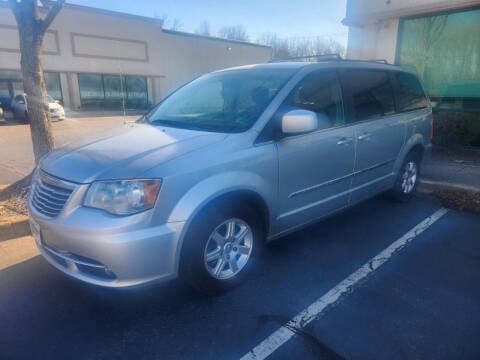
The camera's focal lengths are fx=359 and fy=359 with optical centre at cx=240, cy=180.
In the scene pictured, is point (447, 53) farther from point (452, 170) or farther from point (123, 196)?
point (123, 196)

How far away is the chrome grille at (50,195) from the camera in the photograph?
98.5 inches

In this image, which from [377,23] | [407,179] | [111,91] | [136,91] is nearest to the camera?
[407,179]

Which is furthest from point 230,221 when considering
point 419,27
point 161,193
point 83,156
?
point 419,27

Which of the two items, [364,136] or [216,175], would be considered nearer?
[216,175]

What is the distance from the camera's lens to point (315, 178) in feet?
11.2

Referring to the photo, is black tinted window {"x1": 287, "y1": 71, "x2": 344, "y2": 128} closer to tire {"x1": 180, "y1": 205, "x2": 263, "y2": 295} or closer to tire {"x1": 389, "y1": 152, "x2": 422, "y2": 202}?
tire {"x1": 180, "y1": 205, "x2": 263, "y2": 295}

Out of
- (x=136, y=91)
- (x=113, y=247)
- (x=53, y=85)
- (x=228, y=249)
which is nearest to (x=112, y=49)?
(x=136, y=91)

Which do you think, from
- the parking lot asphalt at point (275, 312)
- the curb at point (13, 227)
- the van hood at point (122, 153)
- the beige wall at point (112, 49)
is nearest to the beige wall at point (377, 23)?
the parking lot asphalt at point (275, 312)

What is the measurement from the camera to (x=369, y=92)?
162 inches

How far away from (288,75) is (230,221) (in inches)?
59.4

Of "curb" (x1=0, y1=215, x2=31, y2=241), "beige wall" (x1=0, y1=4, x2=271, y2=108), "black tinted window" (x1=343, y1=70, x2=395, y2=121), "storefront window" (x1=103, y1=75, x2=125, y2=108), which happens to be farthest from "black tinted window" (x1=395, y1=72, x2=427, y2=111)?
"storefront window" (x1=103, y1=75, x2=125, y2=108)

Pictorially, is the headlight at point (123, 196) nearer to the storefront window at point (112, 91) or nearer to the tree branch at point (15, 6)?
the tree branch at point (15, 6)

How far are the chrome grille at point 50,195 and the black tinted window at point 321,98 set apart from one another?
6.33 feet

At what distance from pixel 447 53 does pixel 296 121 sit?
804cm
